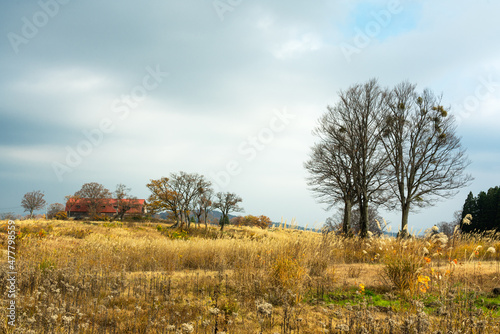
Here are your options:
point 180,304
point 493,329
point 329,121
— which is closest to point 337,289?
point 493,329

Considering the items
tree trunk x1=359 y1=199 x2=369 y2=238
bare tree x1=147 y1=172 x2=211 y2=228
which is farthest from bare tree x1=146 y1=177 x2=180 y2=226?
tree trunk x1=359 y1=199 x2=369 y2=238

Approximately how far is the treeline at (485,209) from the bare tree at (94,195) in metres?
61.4

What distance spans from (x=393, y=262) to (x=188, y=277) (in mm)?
4927

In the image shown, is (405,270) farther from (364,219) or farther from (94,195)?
(94,195)

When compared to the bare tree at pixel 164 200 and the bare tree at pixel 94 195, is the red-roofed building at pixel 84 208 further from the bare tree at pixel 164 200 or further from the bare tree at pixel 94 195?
the bare tree at pixel 164 200

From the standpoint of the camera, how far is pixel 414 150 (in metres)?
19.0

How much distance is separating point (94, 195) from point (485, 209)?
67.2 metres

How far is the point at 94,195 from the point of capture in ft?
189

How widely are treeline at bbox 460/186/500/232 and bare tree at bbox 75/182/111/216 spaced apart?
61437 mm

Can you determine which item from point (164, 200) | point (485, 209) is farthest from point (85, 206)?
point (485, 209)

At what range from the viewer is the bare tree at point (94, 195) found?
57053mm

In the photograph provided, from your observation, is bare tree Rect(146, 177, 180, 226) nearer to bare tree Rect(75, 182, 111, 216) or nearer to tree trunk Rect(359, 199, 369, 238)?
bare tree Rect(75, 182, 111, 216)

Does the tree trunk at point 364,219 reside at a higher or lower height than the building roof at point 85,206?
higher

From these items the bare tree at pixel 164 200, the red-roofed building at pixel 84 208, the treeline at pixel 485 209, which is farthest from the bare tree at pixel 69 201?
the treeline at pixel 485 209
